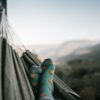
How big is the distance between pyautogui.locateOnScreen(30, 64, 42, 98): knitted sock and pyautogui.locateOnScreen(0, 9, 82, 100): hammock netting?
0.06m

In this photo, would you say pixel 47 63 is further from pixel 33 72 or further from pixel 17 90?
pixel 17 90

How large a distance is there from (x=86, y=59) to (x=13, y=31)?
Result: 265cm

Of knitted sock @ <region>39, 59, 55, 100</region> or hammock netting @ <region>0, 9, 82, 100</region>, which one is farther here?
knitted sock @ <region>39, 59, 55, 100</region>

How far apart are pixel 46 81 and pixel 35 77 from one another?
7 cm

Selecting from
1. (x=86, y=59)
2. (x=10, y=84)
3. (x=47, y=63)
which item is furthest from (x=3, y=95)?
(x=86, y=59)

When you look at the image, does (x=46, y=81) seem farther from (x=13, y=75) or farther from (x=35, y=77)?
(x=13, y=75)

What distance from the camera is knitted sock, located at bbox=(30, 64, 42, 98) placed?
130 cm

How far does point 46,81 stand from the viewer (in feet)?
4.31

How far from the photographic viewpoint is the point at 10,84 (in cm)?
108

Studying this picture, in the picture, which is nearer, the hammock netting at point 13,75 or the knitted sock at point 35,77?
the hammock netting at point 13,75

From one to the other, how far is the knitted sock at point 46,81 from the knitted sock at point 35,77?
0.03 metres

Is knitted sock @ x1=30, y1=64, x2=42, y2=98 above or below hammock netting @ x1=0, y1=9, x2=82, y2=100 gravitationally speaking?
below

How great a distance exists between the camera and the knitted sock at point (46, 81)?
1.23 meters

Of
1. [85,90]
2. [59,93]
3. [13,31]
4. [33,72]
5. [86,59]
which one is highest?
[13,31]
